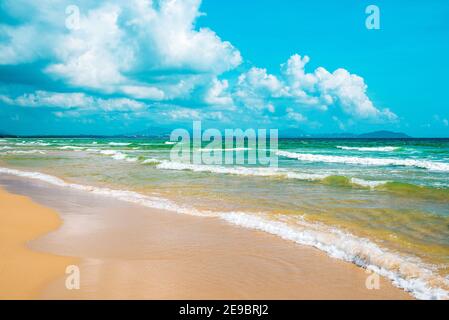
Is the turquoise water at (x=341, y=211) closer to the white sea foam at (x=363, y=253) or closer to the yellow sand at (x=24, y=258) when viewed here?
the white sea foam at (x=363, y=253)

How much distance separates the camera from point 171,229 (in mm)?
7414

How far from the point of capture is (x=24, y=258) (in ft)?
17.6

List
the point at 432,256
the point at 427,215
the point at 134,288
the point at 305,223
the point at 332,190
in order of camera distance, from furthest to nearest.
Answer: the point at 332,190 → the point at 427,215 → the point at 305,223 → the point at 432,256 → the point at 134,288

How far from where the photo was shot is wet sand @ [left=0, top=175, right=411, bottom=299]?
440 cm

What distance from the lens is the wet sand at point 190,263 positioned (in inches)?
173

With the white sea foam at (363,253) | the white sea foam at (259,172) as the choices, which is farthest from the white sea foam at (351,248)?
the white sea foam at (259,172)

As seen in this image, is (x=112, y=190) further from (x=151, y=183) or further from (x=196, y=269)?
(x=196, y=269)

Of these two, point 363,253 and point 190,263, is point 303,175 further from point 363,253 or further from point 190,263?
point 190,263

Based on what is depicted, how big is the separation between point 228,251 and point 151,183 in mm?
9546

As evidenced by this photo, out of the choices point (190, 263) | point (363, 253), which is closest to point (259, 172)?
point (363, 253)

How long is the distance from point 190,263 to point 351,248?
2680mm

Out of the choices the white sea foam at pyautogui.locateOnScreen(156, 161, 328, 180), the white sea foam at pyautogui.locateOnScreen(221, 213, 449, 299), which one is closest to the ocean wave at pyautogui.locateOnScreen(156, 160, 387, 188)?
the white sea foam at pyautogui.locateOnScreen(156, 161, 328, 180)
